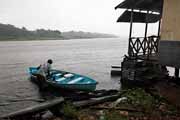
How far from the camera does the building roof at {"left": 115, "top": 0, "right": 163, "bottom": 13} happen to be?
15.2m

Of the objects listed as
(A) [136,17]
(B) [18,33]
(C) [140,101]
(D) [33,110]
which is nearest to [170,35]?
(C) [140,101]

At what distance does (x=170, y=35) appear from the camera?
1178 cm

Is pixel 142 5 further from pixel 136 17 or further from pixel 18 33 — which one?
pixel 18 33

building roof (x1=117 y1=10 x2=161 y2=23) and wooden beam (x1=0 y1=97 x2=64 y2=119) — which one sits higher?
building roof (x1=117 y1=10 x2=161 y2=23)

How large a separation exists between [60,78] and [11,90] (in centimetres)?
433

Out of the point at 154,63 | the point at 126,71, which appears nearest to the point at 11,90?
the point at 126,71

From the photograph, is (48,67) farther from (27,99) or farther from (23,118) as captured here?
(23,118)

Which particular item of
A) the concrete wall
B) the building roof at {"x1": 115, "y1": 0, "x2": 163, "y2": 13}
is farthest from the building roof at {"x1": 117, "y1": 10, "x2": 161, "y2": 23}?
the concrete wall

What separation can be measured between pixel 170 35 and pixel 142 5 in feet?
16.8

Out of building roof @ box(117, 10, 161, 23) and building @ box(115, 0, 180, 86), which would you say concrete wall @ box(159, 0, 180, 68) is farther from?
building roof @ box(117, 10, 161, 23)

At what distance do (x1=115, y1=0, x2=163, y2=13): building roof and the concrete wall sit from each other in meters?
3.57

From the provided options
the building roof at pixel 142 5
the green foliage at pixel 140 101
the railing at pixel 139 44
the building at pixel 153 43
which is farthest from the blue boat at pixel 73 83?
the green foliage at pixel 140 101

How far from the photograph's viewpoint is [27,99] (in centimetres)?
1631

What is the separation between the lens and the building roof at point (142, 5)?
Result: 599 inches
